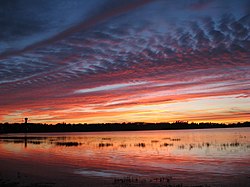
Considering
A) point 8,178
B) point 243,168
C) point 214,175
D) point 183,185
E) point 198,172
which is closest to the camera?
point 183,185

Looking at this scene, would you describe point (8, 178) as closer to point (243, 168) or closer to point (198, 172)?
point (198, 172)

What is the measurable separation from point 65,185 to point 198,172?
→ 491 inches

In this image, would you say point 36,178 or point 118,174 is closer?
point 36,178

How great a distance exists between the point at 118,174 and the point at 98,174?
70.7 inches

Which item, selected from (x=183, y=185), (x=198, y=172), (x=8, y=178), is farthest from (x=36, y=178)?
(x=198, y=172)

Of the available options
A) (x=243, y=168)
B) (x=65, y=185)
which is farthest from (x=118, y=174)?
(x=243, y=168)

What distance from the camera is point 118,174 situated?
26.0 meters

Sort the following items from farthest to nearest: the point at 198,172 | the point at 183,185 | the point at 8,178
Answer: the point at 198,172
the point at 8,178
the point at 183,185

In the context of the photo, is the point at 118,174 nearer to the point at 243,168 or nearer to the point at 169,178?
the point at 169,178

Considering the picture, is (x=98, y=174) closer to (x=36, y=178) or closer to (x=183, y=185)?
(x=36, y=178)

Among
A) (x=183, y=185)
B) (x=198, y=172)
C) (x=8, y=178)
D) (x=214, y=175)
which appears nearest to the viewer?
(x=183, y=185)

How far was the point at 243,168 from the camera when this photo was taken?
94.7ft

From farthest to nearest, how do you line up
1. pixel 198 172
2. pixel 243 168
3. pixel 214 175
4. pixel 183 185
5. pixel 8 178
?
pixel 243 168, pixel 198 172, pixel 214 175, pixel 8 178, pixel 183 185

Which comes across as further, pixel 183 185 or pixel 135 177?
pixel 135 177
